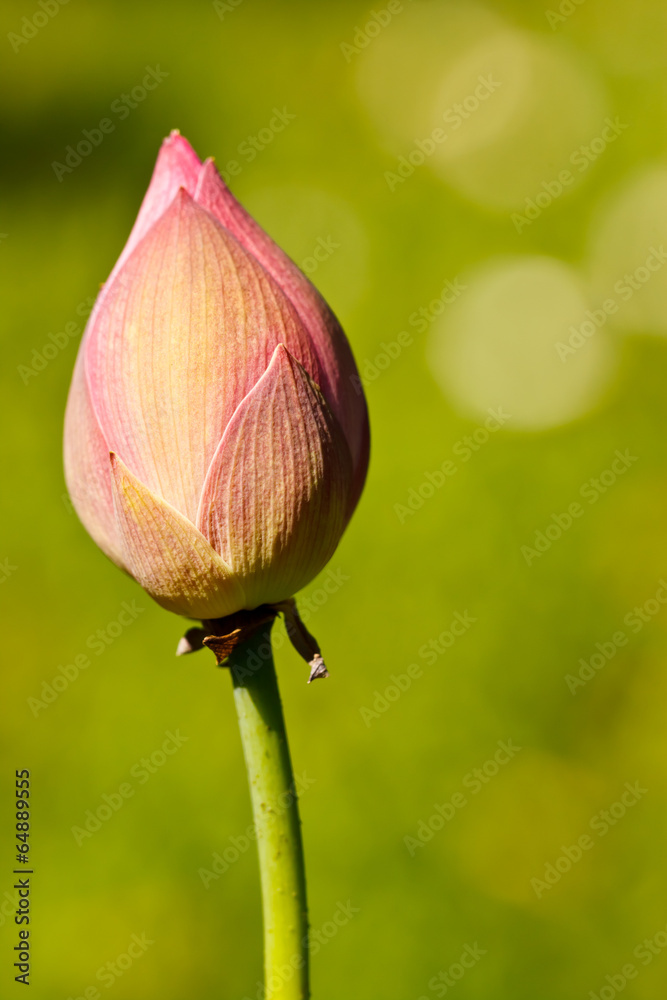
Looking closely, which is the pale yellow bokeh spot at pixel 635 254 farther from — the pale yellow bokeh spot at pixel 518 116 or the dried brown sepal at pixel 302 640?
the dried brown sepal at pixel 302 640

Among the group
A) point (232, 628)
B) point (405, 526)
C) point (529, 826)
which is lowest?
point (529, 826)

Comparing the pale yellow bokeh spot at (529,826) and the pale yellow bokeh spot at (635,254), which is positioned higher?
the pale yellow bokeh spot at (635,254)

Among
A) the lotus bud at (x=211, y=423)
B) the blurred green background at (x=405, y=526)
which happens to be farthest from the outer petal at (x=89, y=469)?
the blurred green background at (x=405, y=526)

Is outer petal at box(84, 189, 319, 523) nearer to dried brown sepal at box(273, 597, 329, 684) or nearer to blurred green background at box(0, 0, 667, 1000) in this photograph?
dried brown sepal at box(273, 597, 329, 684)

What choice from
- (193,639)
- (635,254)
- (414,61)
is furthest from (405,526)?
(193,639)

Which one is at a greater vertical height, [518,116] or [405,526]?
[518,116]

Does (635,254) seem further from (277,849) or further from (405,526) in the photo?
(277,849)

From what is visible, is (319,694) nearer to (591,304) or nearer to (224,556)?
(591,304)
